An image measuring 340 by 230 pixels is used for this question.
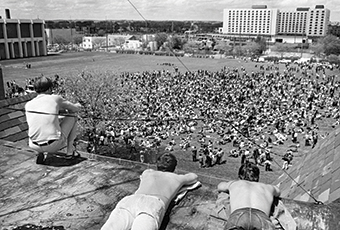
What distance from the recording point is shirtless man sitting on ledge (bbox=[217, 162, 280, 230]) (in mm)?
2459

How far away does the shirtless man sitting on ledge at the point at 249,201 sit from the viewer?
2.46 meters

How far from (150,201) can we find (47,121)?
2.20 m

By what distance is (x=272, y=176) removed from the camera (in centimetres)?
1532

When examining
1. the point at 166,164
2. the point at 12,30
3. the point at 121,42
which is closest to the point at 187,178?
the point at 166,164

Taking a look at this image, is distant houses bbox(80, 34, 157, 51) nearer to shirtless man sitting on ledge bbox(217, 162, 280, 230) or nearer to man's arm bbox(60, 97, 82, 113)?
man's arm bbox(60, 97, 82, 113)

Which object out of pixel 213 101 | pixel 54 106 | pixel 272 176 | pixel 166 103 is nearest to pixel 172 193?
pixel 54 106

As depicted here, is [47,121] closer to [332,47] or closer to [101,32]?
[332,47]

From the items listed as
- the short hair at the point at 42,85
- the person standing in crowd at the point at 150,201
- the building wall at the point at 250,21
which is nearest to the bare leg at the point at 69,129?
the short hair at the point at 42,85

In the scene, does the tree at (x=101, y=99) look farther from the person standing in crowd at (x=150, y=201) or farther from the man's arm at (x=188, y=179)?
the person standing in crowd at (x=150, y=201)

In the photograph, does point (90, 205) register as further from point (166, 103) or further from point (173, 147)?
point (166, 103)

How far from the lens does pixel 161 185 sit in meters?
3.33

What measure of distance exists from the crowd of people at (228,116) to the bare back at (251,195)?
31.6ft

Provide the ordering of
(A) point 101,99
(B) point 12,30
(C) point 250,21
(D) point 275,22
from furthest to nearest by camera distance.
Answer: (C) point 250,21, (D) point 275,22, (B) point 12,30, (A) point 101,99

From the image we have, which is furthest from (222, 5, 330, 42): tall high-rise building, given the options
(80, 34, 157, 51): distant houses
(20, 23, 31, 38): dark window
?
(20, 23, 31, 38): dark window
